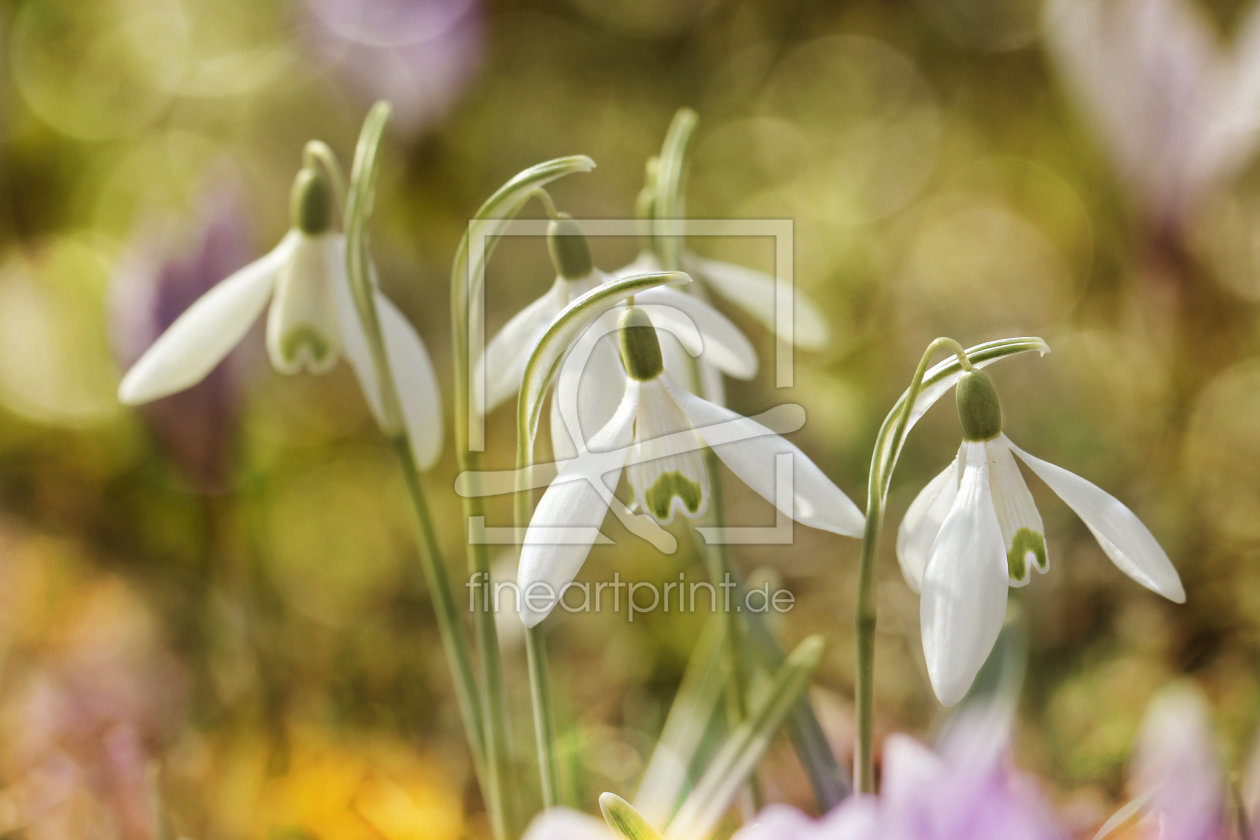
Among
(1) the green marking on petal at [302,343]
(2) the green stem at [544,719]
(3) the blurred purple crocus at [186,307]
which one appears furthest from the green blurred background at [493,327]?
(1) the green marking on petal at [302,343]

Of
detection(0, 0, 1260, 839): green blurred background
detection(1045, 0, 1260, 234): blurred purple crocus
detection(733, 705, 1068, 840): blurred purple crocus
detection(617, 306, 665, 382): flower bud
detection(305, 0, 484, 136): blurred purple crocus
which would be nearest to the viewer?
detection(733, 705, 1068, 840): blurred purple crocus

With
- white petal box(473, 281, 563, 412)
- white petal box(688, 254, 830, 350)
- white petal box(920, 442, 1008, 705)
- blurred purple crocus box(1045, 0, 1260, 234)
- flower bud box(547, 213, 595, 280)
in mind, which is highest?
blurred purple crocus box(1045, 0, 1260, 234)

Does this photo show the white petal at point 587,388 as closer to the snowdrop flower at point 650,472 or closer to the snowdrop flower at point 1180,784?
the snowdrop flower at point 650,472

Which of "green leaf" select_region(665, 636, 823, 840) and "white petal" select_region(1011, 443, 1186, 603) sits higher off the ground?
"white petal" select_region(1011, 443, 1186, 603)

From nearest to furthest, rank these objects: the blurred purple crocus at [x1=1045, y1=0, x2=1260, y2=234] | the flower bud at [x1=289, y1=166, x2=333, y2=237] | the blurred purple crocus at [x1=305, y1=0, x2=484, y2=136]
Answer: the flower bud at [x1=289, y1=166, x2=333, y2=237] < the blurred purple crocus at [x1=1045, y1=0, x2=1260, y2=234] < the blurred purple crocus at [x1=305, y1=0, x2=484, y2=136]

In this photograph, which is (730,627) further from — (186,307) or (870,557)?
(186,307)

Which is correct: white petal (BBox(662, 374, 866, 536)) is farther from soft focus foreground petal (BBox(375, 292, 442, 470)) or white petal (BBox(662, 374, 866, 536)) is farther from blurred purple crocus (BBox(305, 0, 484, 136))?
blurred purple crocus (BBox(305, 0, 484, 136))

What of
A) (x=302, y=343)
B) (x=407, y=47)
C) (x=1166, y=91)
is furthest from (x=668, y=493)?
(x=407, y=47)

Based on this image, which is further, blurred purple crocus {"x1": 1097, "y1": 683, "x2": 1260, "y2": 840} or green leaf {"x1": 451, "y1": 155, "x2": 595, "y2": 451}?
green leaf {"x1": 451, "y1": 155, "x2": 595, "y2": 451}

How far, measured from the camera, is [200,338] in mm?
514

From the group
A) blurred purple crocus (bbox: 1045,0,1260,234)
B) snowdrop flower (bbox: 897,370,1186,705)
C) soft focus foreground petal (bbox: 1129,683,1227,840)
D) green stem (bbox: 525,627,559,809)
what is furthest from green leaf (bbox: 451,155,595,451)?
blurred purple crocus (bbox: 1045,0,1260,234)

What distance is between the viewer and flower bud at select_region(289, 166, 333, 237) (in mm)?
507

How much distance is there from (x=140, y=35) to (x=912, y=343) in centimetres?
144

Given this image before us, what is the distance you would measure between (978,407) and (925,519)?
63 mm
